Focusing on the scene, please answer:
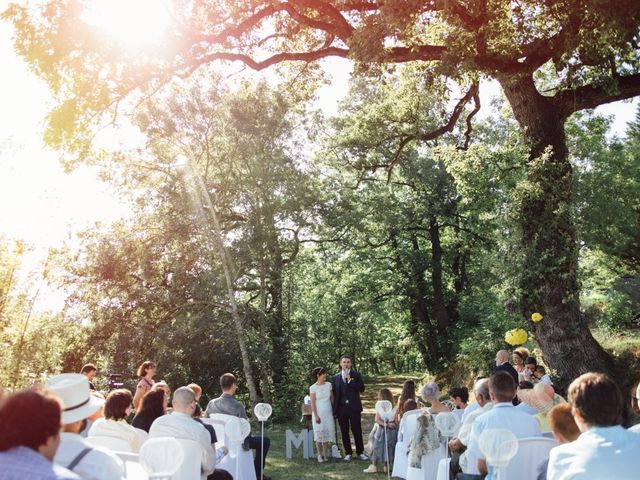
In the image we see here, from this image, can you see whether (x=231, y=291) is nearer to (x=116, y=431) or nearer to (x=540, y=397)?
(x=540, y=397)

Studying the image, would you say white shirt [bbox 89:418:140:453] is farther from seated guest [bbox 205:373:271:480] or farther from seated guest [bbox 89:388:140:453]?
seated guest [bbox 205:373:271:480]

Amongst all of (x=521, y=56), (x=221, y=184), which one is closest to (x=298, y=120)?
(x=221, y=184)

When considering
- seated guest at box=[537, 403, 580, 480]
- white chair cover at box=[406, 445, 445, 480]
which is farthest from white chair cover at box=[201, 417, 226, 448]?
seated guest at box=[537, 403, 580, 480]

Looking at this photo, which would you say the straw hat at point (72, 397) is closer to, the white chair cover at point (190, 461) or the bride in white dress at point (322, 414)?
the white chair cover at point (190, 461)

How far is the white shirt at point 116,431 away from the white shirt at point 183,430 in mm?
151

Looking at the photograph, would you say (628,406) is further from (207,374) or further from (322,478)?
(207,374)

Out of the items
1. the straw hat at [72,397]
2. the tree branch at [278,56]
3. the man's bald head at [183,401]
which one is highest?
the tree branch at [278,56]

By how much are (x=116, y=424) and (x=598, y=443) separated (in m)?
3.60

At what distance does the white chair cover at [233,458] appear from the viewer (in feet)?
24.2

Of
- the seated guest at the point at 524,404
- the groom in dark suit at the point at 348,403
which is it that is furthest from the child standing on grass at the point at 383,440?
the seated guest at the point at 524,404

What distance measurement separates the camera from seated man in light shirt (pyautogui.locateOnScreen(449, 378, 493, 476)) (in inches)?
216

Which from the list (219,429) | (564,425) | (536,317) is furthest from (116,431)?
(536,317)

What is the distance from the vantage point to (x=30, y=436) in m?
2.24

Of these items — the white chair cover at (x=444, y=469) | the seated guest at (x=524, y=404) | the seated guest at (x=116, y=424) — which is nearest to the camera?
the seated guest at (x=116, y=424)
